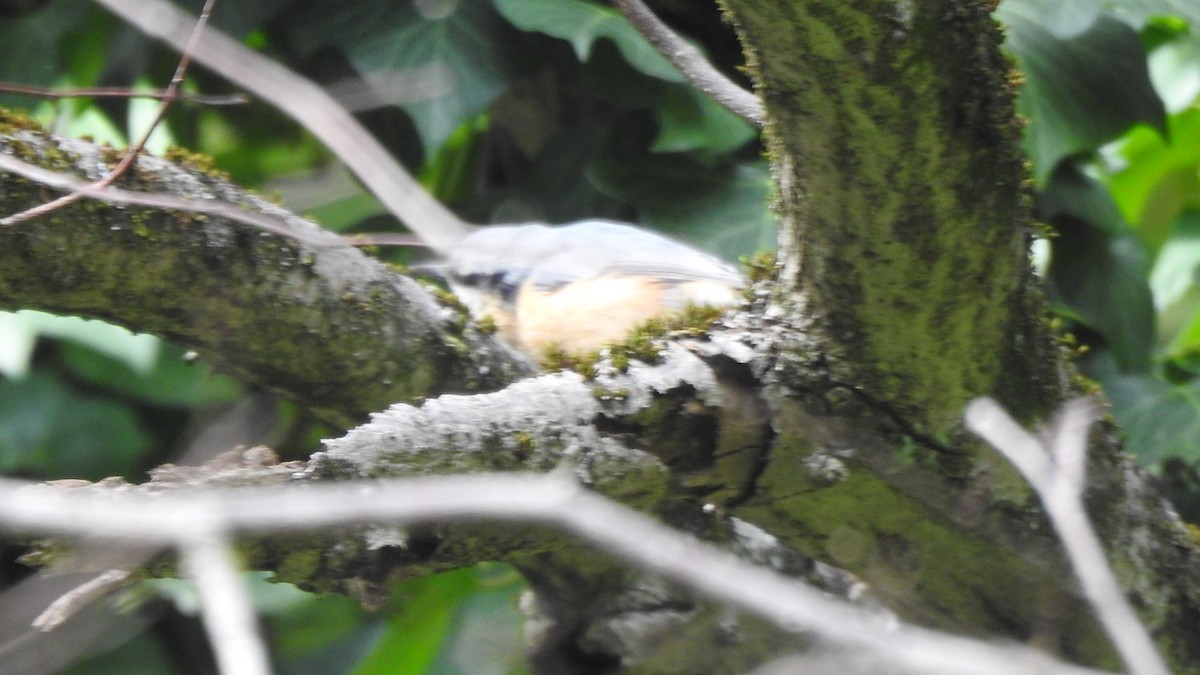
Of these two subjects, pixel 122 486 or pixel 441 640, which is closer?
pixel 122 486

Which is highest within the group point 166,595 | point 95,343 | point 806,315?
point 95,343

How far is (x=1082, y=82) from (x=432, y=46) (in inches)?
55.0

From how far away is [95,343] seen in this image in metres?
2.50

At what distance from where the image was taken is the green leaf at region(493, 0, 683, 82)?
7.09 feet

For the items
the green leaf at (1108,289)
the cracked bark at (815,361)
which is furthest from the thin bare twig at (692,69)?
the green leaf at (1108,289)

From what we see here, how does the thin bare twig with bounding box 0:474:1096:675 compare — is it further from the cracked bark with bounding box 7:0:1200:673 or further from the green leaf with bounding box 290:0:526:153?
the green leaf with bounding box 290:0:526:153

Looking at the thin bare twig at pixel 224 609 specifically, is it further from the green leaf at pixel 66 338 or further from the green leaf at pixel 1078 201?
the green leaf at pixel 1078 201

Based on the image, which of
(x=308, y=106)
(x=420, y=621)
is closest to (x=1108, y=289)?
(x=420, y=621)

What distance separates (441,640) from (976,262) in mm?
1741

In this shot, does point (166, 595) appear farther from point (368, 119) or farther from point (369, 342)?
point (369, 342)

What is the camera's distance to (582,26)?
218 centimetres

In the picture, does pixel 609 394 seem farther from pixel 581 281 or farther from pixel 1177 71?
pixel 1177 71

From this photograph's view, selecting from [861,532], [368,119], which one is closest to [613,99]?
[368,119]

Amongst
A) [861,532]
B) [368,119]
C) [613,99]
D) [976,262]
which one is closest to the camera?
[976,262]
